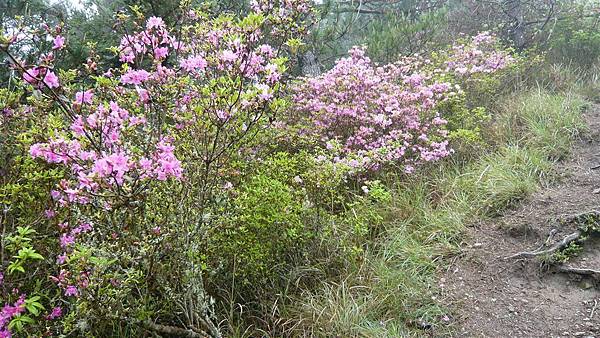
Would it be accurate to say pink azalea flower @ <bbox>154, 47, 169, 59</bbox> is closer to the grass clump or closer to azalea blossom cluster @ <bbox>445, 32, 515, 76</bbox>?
the grass clump

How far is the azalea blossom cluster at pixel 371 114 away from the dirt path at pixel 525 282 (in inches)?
40.6

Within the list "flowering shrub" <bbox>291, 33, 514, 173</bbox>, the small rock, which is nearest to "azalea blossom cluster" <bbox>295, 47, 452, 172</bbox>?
"flowering shrub" <bbox>291, 33, 514, 173</bbox>

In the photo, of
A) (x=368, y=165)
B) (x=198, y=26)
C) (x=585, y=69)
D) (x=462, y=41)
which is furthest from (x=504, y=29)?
(x=198, y=26)

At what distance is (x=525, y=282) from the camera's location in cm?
293

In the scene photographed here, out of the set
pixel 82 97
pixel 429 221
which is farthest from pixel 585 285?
pixel 82 97

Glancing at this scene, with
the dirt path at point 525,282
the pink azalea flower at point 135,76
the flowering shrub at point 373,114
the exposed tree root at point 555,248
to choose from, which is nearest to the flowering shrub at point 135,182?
the pink azalea flower at point 135,76

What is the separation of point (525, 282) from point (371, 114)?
80.0 inches

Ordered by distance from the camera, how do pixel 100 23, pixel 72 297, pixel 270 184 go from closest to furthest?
1. pixel 72 297
2. pixel 270 184
3. pixel 100 23

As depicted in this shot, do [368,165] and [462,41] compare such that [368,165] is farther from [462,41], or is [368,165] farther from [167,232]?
[462,41]

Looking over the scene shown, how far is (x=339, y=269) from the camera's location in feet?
9.86

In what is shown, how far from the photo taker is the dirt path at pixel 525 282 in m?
2.59

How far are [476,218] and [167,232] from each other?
259cm

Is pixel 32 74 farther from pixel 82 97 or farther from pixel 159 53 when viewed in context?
pixel 159 53

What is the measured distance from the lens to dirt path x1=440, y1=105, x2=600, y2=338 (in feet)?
8.50
